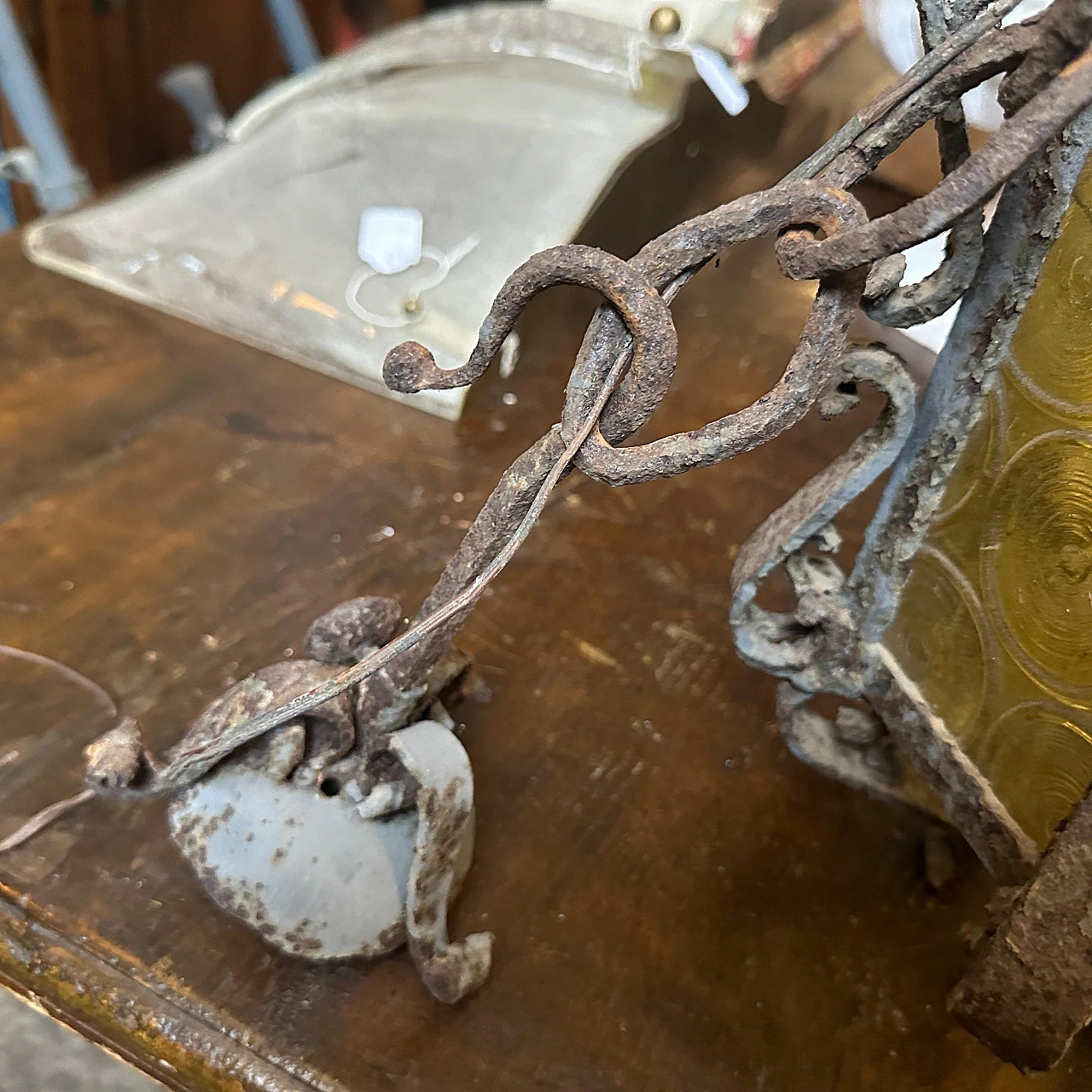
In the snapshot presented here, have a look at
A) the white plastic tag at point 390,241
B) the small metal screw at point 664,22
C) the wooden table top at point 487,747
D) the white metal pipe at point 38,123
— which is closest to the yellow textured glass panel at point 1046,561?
the wooden table top at point 487,747

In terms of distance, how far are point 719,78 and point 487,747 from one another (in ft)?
2.32

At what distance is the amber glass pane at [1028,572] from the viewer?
0.36 meters

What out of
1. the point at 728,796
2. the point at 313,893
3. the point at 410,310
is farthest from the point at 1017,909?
the point at 410,310

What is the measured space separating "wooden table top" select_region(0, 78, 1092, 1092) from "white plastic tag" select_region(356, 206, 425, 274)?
0.45ft

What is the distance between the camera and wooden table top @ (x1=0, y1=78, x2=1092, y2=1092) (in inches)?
17.3

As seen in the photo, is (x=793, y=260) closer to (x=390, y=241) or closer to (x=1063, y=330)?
(x=1063, y=330)

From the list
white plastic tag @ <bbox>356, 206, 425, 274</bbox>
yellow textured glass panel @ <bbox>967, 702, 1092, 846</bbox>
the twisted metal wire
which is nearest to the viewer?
the twisted metal wire

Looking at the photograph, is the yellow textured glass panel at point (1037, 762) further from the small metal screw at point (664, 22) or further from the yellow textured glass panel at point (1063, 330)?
the small metal screw at point (664, 22)

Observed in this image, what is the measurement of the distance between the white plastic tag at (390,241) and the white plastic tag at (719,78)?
32cm

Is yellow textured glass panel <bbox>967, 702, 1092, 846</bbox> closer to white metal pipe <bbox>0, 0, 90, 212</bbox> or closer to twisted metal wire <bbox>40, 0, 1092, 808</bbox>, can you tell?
twisted metal wire <bbox>40, 0, 1092, 808</bbox>

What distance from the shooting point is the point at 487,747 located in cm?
56

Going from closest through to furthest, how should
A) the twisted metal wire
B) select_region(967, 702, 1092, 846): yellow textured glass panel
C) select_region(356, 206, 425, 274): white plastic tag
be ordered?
the twisted metal wire < select_region(967, 702, 1092, 846): yellow textured glass panel < select_region(356, 206, 425, 274): white plastic tag

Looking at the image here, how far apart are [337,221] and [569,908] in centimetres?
69

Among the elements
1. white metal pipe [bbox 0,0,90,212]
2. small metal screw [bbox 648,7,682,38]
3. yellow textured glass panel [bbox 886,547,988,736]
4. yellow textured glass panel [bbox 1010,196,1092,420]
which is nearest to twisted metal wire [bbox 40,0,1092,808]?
yellow textured glass panel [bbox 1010,196,1092,420]
